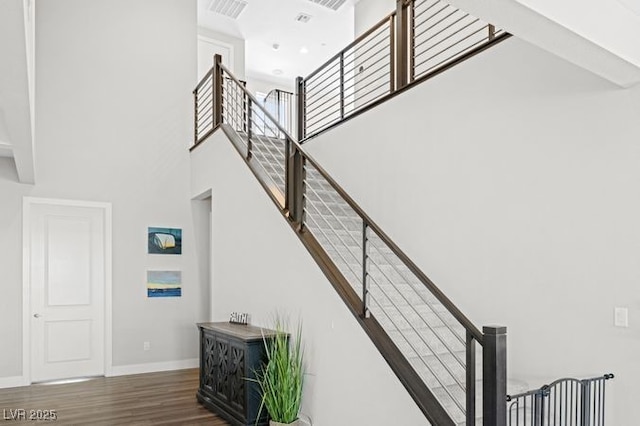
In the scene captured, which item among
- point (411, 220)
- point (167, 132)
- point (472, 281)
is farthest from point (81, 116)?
point (472, 281)

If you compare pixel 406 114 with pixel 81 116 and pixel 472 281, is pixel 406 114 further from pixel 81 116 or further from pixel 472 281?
pixel 81 116

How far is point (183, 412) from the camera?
196 inches

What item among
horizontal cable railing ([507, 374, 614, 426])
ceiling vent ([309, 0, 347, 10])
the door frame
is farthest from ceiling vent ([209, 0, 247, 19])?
horizontal cable railing ([507, 374, 614, 426])

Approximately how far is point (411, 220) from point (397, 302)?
2.58ft

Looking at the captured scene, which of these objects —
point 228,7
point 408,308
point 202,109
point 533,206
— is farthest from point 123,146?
point 533,206

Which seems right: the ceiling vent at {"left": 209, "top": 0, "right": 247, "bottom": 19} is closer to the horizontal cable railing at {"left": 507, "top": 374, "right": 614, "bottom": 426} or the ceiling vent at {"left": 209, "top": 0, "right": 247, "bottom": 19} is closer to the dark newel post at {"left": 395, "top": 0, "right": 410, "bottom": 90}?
the dark newel post at {"left": 395, "top": 0, "right": 410, "bottom": 90}

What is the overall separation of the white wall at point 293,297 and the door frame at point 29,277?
1507mm

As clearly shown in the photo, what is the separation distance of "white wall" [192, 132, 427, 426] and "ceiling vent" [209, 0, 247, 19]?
267cm

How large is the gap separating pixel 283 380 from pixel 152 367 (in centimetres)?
374

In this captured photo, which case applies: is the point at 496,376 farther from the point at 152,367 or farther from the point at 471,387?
the point at 152,367

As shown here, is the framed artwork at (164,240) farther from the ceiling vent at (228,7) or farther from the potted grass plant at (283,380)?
the ceiling vent at (228,7)

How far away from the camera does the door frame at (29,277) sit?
628 centimetres

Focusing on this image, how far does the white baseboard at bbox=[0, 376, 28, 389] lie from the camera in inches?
241

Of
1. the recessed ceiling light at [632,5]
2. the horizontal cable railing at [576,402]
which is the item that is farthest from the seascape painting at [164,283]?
the recessed ceiling light at [632,5]
